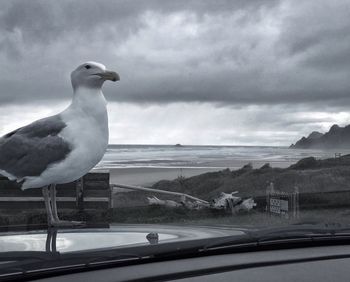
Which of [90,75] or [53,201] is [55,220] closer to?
[53,201]

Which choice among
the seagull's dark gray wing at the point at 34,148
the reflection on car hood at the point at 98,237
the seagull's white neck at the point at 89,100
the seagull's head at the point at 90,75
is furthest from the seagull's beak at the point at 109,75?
the reflection on car hood at the point at 98,237

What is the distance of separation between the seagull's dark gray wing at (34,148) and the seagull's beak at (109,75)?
19.2 inches

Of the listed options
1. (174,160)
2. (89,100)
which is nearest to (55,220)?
(89,100)

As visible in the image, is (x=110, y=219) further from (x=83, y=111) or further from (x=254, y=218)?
(x=83, y=111)

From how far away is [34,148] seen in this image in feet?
12.3

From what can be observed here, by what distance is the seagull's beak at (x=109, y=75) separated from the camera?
339cm

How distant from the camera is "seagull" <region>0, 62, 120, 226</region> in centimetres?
359

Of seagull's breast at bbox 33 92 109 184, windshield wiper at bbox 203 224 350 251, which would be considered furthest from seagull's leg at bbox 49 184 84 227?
windshield wiper at bbox 203 224 350 251

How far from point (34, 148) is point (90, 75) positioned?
65cm

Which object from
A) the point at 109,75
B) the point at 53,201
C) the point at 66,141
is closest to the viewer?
the point at 109,75

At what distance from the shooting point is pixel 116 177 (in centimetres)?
1548

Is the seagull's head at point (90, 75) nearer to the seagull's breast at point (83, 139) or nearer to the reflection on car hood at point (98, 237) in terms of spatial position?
the seagull's breast at point (83, 139)

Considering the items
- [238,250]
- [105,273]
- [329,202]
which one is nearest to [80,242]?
[105,273]

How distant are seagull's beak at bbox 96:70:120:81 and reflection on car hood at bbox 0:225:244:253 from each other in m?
0.93
